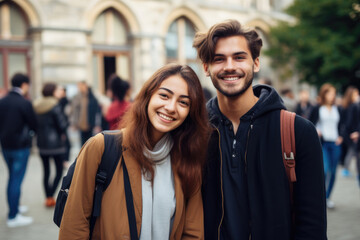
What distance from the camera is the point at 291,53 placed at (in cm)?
1686

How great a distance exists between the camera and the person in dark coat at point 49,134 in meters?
6.58

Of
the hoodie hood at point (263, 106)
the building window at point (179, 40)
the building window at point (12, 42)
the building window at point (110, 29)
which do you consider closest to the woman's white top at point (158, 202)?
the hoodie hood at point (263, 106)

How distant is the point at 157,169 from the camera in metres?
2.36

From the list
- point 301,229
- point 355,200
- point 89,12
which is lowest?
point 355,200

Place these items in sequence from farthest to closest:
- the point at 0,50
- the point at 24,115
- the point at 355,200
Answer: the point at 0,50 → the point at 355,200 → the point at 24,115

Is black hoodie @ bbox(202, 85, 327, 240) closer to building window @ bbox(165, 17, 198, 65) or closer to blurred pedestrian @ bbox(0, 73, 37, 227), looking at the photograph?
blurred pedestrian @ bbox(0, 73, 37, 227)

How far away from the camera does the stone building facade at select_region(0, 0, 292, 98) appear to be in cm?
1287

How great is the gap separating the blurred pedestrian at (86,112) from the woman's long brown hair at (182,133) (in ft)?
20.8

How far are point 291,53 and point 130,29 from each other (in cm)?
703

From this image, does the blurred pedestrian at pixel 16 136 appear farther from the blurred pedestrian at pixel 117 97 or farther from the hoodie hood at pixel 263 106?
the hoodie hood at pixel 263 106

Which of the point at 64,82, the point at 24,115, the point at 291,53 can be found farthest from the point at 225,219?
the point at 291,53

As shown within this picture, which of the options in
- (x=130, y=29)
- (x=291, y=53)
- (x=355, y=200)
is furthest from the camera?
(x=291, y=53)

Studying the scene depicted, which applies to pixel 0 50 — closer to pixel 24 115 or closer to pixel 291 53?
pixel 24 115

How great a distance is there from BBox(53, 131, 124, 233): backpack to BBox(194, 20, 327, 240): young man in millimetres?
595
